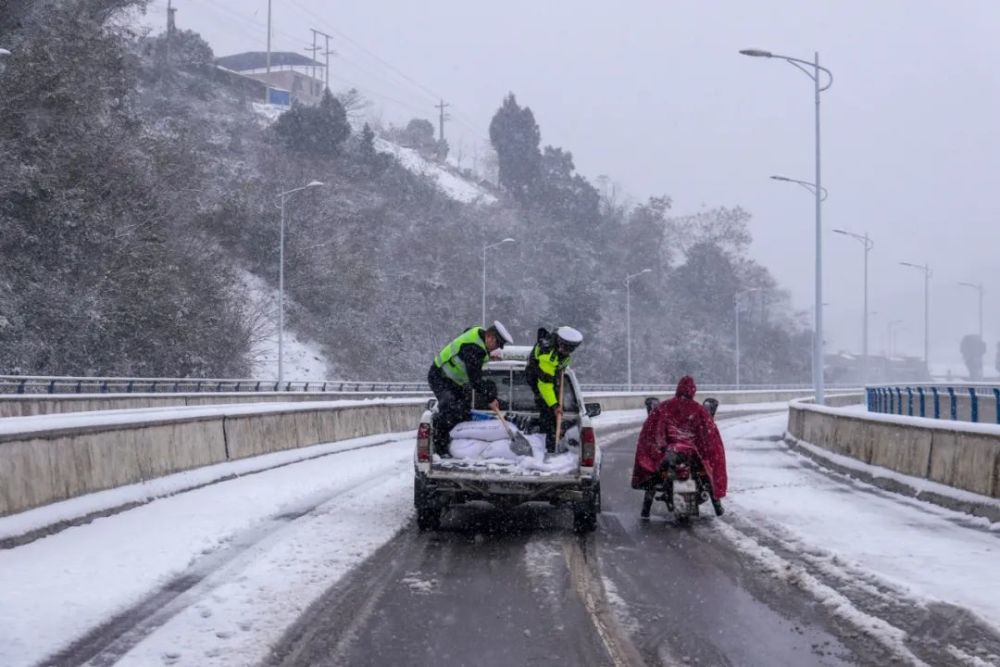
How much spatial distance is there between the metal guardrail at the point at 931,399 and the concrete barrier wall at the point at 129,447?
41.0 feet

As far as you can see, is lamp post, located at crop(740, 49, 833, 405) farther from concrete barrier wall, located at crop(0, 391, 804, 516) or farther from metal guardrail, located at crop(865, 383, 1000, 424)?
concrete barrier wall, located at crop(0, 391, 804, 516)

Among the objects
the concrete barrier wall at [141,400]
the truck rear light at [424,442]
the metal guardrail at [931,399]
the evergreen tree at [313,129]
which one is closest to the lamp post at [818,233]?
the metal guardrail at [931,399]

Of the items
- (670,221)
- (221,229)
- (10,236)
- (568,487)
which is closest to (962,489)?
(568,487)

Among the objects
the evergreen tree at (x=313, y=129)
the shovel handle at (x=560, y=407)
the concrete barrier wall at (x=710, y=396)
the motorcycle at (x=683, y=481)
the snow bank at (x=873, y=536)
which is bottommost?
the concrete barrier wall at (x=710, y=396)

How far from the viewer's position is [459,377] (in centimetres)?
1136

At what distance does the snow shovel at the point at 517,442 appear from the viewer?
36.3ft

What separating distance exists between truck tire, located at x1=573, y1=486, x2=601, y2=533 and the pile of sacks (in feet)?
2.04

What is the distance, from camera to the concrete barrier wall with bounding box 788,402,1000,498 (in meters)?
11.9

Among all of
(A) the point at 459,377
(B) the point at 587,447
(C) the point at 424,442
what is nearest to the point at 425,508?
(C) the point at 424,442

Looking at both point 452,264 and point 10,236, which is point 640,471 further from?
point 452,264

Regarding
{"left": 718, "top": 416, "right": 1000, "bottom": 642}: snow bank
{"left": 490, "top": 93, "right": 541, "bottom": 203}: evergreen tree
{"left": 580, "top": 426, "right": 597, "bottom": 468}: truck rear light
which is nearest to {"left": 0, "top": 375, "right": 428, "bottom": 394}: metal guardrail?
{"left": 718, "top": 416, "right": 1000, "bottom": 642}: snow bank

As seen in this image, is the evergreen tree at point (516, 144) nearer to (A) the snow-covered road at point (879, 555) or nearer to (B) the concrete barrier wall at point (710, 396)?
(B) the concrete barrier wall at point (710, 396)

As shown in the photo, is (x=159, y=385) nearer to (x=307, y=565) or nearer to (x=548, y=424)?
(x=548, y=424)

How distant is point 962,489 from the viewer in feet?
41.3
